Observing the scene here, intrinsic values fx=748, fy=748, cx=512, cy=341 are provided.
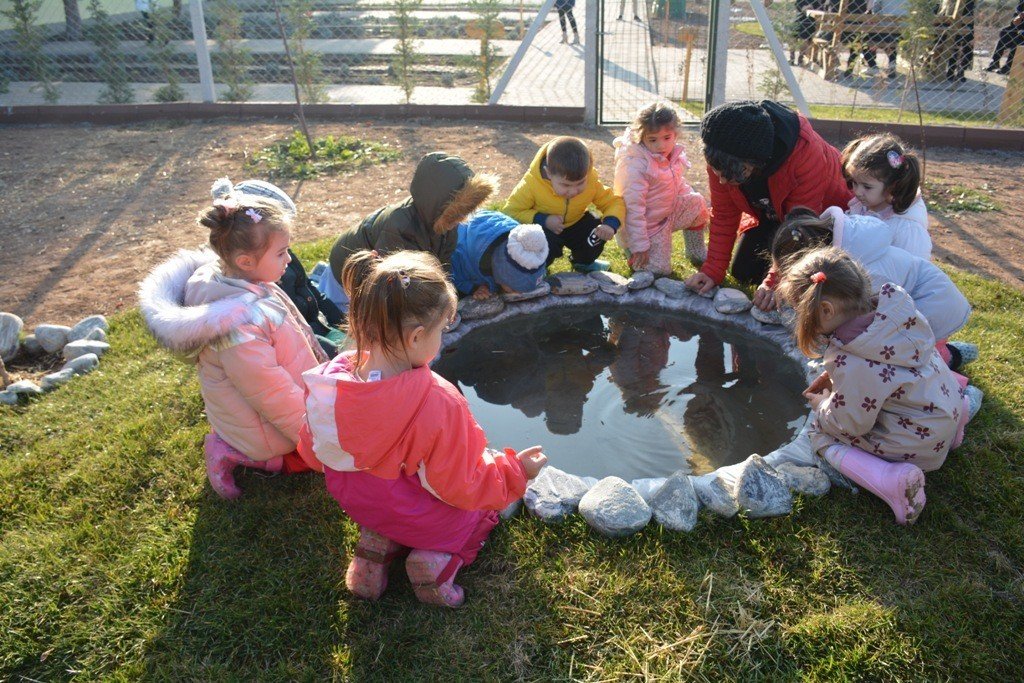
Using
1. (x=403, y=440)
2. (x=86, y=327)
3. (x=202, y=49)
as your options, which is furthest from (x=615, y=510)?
(x=202, y=49)

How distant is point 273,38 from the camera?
14383 millimetres

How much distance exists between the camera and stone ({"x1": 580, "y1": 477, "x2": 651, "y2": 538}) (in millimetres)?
2828

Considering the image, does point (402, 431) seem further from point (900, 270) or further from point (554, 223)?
point (554, 223)

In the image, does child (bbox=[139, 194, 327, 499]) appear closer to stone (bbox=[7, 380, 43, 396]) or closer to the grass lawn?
the grass lawn

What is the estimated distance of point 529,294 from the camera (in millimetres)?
4629

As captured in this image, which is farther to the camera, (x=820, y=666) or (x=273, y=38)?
(x=273, y=38)

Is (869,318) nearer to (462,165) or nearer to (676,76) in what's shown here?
(462,165)

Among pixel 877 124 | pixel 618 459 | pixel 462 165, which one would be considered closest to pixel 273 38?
pixel 877 124

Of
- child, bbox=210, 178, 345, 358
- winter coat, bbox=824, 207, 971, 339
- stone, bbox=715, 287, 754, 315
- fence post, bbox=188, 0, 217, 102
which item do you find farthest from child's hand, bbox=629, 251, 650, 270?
fence post, bbox=188, 0, 217, 102

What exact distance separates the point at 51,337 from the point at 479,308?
8.30 ft

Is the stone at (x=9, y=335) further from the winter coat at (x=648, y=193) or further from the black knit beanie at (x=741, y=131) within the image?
the black knit beanie at (x=741, y=131)

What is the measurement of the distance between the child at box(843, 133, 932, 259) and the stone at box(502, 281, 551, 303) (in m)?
1.82

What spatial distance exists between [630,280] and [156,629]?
3.23 metres

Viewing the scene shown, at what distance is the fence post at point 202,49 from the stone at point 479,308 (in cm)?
687
